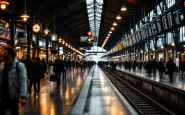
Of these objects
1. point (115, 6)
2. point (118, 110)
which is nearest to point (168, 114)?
point (118, 110)

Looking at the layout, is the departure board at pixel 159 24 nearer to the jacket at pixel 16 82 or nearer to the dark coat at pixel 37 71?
the dark coat at pixel 37 71

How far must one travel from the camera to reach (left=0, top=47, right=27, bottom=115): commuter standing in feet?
20.0

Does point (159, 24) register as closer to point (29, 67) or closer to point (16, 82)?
point (29, 67)

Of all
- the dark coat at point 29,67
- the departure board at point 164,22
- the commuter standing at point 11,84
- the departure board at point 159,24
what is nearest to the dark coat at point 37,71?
the dark coat at point 29,67

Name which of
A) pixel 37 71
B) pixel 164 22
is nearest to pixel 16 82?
pixel 37 71

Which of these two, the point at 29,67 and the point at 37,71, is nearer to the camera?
the point at 29,67

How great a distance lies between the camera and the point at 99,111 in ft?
38.1

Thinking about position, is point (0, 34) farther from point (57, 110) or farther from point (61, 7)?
point (61, 7)

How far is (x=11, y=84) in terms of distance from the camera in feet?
20.1

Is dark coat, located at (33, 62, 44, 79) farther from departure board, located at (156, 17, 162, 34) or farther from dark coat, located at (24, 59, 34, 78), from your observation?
departure board, located at (156, 17, 162, 34)

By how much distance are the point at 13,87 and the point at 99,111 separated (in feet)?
19.4

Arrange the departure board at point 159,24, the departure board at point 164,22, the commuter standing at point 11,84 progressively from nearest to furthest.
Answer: the commuter standing at point 11,84, the departure board at point 164,22, the departure board at point 159,24

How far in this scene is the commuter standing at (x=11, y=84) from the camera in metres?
6.09

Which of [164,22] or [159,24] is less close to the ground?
[159,24]
